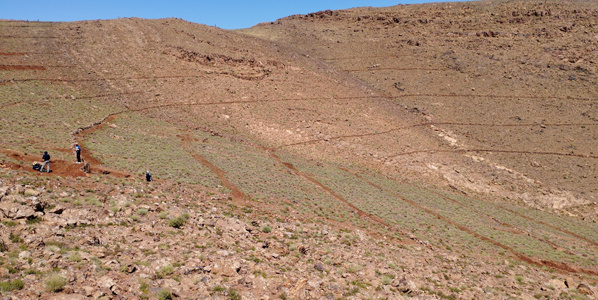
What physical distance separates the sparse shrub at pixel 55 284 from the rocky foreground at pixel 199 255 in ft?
0.07

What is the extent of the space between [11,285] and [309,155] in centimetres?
2597

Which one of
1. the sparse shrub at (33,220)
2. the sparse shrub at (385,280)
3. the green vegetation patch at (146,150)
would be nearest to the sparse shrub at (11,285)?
the sparse shrub at (33,220)

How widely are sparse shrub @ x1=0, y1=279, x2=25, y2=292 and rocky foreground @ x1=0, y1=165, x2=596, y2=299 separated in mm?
20

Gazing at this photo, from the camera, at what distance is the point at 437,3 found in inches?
2421

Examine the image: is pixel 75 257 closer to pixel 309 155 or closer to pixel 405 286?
pixel 405 286

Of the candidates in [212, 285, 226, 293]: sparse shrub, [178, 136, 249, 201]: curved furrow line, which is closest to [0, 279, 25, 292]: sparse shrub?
[212, 285, 226, 293]: sparse shrub

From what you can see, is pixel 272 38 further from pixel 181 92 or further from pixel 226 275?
pixel 226 275

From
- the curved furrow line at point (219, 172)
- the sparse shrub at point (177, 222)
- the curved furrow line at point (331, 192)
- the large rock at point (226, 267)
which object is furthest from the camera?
the curved furrow line at point (331, 192)

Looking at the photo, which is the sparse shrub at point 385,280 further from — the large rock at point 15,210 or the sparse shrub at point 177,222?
A: the large rock at point 15,210

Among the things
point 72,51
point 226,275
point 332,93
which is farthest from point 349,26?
point 226,275

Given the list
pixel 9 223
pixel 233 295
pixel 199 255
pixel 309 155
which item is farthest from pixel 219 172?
pixel 233 295

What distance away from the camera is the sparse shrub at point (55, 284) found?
7355 millimetres

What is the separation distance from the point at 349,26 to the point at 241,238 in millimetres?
55445

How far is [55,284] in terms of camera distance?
7.42 m
